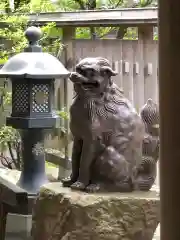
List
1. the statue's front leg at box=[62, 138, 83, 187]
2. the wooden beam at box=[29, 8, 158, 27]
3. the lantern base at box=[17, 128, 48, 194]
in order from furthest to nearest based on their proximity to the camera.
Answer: the wooden beam at box=[29, 8, 158, 27] → the lantern base at box=[17, 128, 48, 194] → the statue's front leg at box=[62, 138, 83, 187]

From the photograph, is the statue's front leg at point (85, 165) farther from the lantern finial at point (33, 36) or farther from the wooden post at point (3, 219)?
the lantern finial at point (33, 36)

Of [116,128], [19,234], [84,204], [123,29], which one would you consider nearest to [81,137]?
[116,128]

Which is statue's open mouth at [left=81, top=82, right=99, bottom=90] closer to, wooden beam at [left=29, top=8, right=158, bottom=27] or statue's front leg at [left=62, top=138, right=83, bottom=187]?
statue's front leg at [left=62, top=138, right=83, bottom=187]

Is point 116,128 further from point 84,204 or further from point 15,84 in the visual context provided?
point 15,84

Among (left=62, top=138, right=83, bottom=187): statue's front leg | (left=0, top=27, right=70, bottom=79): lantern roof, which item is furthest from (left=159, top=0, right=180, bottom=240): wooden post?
(left=0, top=27, right=70, bottom=79): lantern roof

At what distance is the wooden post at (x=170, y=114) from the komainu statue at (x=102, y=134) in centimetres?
→ 104

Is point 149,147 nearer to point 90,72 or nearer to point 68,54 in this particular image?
point 90,72

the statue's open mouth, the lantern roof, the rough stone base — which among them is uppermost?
the lantern roof

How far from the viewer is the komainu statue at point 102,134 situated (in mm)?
2221

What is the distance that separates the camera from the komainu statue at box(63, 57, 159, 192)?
2221 millimetres

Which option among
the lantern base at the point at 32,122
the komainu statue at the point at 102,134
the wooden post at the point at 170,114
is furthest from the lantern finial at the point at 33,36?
the wooden post at the point at 170,114

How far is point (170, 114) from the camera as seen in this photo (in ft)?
3.79

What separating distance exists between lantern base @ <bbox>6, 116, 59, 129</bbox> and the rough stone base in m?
0.55

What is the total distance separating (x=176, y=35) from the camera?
113 centimetres
